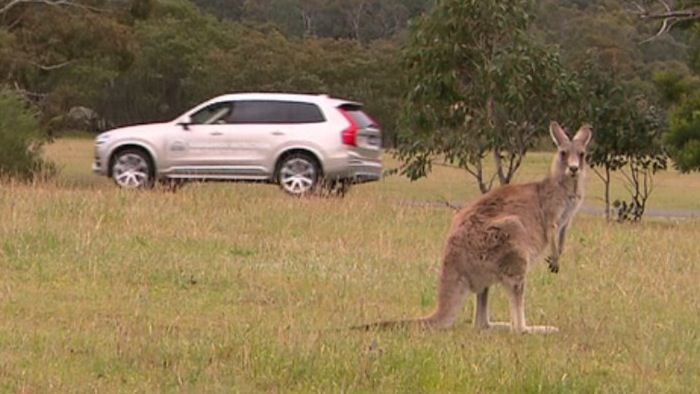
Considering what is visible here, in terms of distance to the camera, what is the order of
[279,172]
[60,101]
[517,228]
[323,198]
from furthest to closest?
[60,101]
[279,172]
[323,198]
[517,228]

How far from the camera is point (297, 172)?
22484mm

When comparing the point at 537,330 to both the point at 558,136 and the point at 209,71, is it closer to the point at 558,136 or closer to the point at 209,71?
the point at 558,136

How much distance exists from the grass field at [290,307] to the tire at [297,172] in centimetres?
613

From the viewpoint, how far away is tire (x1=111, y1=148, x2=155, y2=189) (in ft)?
75.4

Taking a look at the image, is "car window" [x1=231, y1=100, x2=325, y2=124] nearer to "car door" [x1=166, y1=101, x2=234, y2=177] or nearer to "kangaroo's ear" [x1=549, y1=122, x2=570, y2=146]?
"car door" [x1=166, y1=101, x2=234, y2=177]

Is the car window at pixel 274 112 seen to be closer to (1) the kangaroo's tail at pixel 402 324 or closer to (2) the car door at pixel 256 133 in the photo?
(2) the car door at pixel 256 133

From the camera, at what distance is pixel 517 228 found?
8.49 m

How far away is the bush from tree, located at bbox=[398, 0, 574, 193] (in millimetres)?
8704

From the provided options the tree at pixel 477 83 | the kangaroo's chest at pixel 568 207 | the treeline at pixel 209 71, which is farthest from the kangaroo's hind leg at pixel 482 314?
the treeline at pixel 209 71

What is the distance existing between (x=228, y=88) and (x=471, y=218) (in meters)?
53.3

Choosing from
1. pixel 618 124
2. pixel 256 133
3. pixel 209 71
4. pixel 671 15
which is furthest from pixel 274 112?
pixel 209 71

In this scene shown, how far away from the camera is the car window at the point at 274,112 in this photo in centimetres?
2277

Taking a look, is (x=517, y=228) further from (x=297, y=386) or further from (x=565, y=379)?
(x=297, y=386)

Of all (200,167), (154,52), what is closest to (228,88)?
(154,52)
